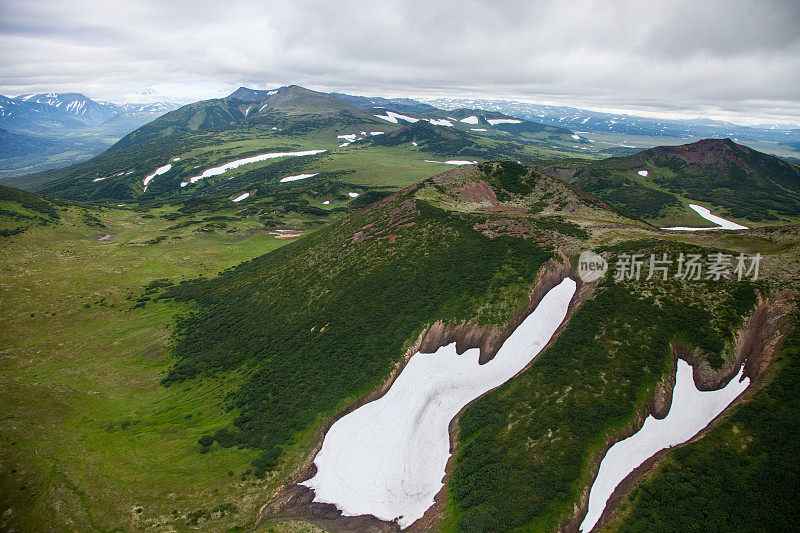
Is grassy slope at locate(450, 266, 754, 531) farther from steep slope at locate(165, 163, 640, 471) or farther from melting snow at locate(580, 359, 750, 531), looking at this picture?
steep slope at locate(165, 163, 640, 471)

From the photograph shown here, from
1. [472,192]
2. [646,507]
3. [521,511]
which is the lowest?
[521,511]

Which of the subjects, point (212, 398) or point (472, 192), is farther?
point (472, 192)

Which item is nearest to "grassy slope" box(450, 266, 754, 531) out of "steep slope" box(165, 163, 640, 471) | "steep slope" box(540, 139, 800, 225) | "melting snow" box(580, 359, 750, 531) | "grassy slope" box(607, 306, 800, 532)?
→ "melting snow" box(580, 359, 750, 531)

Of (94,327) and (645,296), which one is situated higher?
(645,296)

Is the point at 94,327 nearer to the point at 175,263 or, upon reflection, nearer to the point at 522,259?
the point at 175,263

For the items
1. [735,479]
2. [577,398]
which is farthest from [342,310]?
[735,479]

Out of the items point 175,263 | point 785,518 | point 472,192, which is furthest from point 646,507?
point 175,263

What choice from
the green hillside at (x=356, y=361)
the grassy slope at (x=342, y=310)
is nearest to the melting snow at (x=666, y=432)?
the green hillside at (x=356, y=361)

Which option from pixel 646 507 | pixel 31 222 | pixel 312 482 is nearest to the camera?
pixel 646 507
